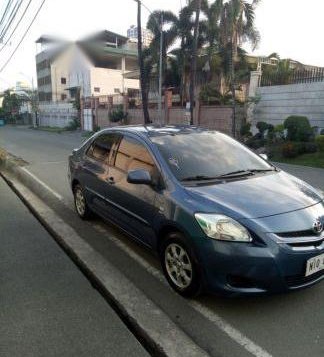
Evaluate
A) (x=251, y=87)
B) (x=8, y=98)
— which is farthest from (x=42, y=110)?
(x=251, y=87)

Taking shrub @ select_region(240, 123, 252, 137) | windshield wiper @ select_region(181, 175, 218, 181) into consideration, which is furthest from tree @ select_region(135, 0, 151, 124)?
windshield wiper @ select_region(181, 175, 218, 181)

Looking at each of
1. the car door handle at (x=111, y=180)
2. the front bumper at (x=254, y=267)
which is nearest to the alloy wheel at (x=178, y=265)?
the front bumper at (x=254, y=267)

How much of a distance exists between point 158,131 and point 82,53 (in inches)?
295

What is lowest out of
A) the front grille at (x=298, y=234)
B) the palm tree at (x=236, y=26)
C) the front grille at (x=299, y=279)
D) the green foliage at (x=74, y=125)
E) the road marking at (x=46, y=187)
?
the green foliage at (x=74, y=125)

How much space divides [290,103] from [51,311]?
53.4 ft

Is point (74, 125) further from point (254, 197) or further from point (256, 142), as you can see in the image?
point (254, 197)

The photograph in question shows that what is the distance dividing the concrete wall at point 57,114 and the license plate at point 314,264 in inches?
1641

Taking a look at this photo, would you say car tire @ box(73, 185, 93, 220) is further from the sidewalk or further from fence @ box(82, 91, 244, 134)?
fence @ box(82, 91, 244, 134)

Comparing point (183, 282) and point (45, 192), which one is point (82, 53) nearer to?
point (45, 192)

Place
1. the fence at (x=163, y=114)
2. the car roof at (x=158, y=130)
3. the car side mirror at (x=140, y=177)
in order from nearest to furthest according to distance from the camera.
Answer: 1. the car side mirror at (x=140, y=177)
2. the car roof at (x=158, y=130)
3. the fence at (x=163, y=114)

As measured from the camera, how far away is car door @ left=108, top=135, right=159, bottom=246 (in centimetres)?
391

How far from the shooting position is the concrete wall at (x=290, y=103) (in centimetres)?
1630

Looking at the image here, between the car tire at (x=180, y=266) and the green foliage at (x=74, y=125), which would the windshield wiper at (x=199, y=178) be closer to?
the car tire at (x=180, y=266)

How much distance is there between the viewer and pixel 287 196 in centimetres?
352
